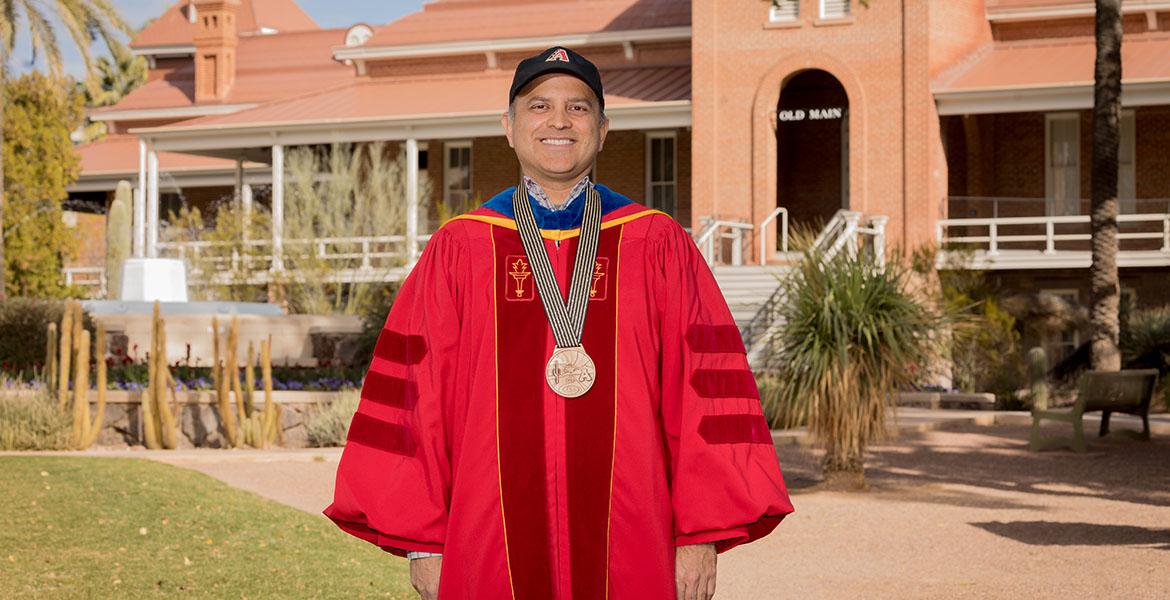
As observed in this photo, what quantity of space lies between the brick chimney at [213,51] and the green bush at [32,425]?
2473cm

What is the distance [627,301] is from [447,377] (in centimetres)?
48

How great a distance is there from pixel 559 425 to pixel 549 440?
0.04 meters

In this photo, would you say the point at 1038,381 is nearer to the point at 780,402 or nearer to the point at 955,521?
the point at 780,402

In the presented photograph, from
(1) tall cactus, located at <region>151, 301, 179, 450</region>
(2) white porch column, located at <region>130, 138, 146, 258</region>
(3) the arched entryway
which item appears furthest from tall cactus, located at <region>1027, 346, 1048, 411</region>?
(2) white porch column, located at <region>130, 138, 146, 258</region>

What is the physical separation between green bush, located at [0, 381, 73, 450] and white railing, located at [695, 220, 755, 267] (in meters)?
13.3

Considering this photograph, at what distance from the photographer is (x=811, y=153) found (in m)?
29.2

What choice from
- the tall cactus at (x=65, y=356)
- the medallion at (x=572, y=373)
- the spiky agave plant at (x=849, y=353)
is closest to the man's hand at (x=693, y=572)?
the medallion at (x=572, y=373)

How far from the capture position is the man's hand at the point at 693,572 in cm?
373

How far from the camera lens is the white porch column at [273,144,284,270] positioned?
86.8ft

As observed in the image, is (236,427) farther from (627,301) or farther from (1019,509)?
(627,301)

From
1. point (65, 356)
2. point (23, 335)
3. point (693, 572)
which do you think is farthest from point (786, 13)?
point (693, 572)

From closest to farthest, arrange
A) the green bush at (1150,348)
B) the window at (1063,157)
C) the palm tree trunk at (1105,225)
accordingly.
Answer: the palm tree trunk at (1105,225) < the green bush at (1150,348) < the window at (1063,157)

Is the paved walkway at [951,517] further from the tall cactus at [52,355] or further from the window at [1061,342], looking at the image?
the window at [1061,342]

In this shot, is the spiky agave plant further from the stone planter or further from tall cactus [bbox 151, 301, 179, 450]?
the stone planter
